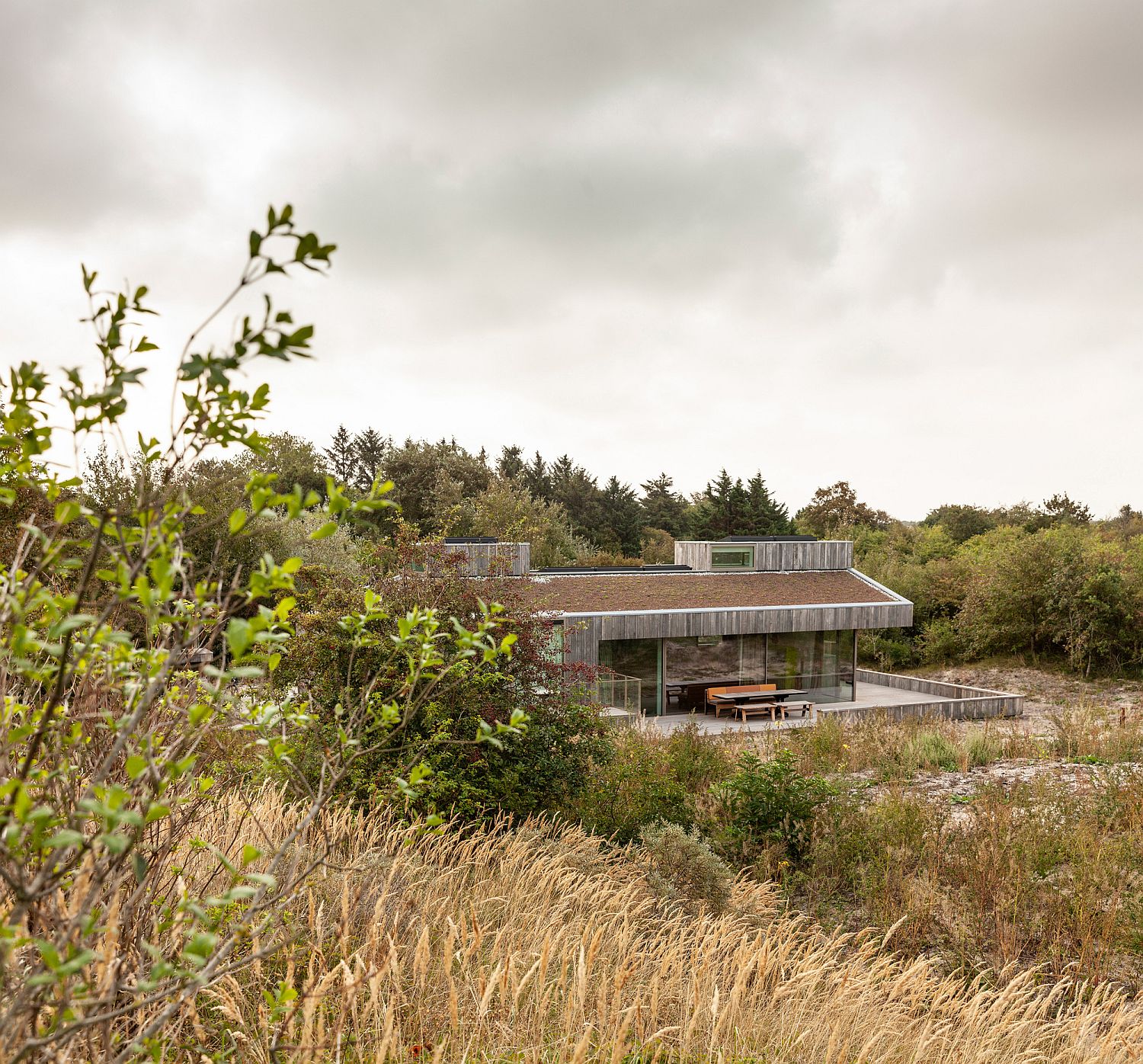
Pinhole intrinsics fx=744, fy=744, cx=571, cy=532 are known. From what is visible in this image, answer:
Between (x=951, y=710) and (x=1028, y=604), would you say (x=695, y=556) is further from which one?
(x=1028, y=604)

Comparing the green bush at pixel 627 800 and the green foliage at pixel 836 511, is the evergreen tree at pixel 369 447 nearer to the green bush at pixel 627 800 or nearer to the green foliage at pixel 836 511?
the green foliage at pixel 836 511

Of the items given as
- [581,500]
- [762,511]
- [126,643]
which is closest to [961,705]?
[126,643]

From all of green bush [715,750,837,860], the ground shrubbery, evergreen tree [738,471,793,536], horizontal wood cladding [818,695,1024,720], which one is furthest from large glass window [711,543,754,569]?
evergreen tree [738,471,793,536]

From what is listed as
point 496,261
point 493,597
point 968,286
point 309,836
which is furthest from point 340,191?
point 968,286

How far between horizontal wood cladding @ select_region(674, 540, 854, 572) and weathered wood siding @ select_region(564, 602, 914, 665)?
8.19 ft

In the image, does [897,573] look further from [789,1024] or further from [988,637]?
[789,1024]

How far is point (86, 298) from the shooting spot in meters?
1.62

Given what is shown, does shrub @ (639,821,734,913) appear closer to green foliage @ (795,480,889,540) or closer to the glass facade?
the glass facade

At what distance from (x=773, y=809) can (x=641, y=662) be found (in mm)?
9339

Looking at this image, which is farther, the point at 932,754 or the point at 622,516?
the point at 622,516

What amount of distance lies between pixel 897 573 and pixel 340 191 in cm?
2303

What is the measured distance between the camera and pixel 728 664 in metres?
17.2

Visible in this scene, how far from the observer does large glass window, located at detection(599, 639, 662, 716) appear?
630 inches

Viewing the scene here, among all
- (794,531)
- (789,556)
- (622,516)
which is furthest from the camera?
(622,516)
